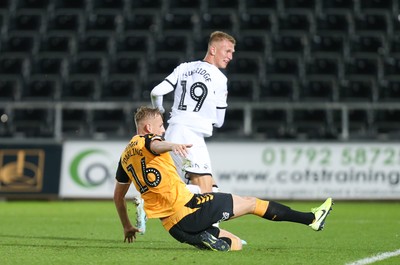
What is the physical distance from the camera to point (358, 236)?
372 inches

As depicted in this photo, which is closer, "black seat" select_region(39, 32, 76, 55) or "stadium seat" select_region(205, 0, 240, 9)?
"black seat" select_region(39, 32, 76, 55)

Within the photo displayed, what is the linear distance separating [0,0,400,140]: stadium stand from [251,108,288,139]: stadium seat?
0.08ft

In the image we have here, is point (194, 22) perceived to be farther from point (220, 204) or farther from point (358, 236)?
point (220, 204)

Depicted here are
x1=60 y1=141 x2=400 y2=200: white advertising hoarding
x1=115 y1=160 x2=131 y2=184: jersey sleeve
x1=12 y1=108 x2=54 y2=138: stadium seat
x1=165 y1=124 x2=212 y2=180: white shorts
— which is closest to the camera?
x1=115 y1=160 x2=131 y2=184: jersey sleeve

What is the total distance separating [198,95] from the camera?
8.93 meters

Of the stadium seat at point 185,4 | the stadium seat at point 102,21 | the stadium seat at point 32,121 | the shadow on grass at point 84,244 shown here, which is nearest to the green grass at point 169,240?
the shadow on grass at point 84,244

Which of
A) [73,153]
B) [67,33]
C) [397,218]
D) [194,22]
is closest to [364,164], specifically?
[397,218]

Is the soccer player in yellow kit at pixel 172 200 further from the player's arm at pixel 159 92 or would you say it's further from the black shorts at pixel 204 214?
the player's arm at pixel 159 92

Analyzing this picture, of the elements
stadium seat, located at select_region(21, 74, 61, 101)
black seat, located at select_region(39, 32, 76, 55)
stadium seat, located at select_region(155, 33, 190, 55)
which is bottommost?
stadium seat, located at select_region(21, 74, 61, 101)

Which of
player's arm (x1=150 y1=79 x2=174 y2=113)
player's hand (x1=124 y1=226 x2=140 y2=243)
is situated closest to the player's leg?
player's hand (x1=124 y1=226 x2=140 y2=243)

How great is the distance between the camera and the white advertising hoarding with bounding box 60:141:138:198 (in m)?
15.9

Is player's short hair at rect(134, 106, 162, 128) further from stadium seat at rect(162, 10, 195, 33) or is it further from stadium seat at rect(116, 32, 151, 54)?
stadium seat at rect(162, 10, 195, 33)

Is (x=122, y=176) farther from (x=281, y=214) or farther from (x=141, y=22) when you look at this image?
(x=141, y=22)

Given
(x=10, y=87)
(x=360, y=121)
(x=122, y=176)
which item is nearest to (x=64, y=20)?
(x=10, y=87)
